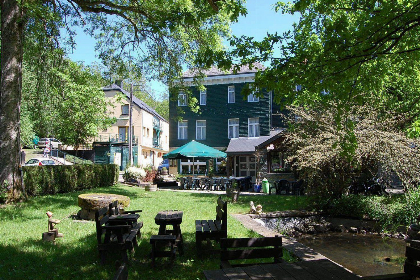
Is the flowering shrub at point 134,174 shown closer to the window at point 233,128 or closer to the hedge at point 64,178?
the hedge at point 64,178

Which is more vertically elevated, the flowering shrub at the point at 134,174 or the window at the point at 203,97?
the window at the point at 203,97

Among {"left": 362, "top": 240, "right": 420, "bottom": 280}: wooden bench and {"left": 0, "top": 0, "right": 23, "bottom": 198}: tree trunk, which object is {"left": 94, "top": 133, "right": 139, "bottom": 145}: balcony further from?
{"left": 362, "top": 240, "right": 420, "bottom": 280}: wooden bench

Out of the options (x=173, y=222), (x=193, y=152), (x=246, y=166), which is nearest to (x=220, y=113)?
(x=246, y=166)

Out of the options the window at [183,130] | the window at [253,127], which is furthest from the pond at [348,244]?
the window at [183,130]

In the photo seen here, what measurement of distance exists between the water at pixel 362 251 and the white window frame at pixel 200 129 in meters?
20.7

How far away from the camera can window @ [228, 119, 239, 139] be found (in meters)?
29.7

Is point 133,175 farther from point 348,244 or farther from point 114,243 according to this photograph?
point 114,243

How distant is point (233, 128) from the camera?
1175 inches

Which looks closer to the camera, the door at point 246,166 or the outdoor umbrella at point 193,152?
the outdoor umbrella at point 193,152

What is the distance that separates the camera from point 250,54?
6328mm

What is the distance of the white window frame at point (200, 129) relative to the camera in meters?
30.5

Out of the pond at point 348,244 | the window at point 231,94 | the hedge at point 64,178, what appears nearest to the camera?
the pond at point 348,244

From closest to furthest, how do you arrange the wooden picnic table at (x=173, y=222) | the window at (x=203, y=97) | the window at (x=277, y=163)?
the wooden picnic table at (x=173, y=222) → the window at (x=277, y=163) → the window at (x=203, y=97)

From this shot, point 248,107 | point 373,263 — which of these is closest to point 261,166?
point 248,107
